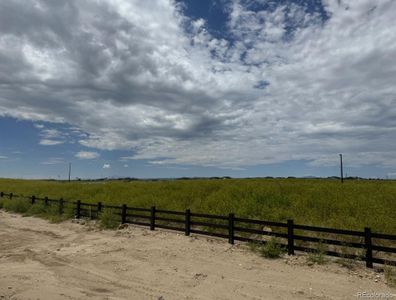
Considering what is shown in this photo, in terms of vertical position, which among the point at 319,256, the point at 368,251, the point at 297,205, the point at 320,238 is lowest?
the point at 319,256

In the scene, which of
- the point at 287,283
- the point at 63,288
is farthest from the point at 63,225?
the point at 287,283

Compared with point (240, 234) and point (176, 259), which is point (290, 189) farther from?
point (176, 259)

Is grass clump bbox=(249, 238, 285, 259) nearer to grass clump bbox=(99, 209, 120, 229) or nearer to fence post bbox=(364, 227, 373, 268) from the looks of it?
fence post bbox=(364, 227, 373, 268)

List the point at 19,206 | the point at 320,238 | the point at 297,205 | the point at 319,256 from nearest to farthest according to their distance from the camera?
the point at 319,256 → the point at 320,238 → the point at 297,205 → the point at 19,206

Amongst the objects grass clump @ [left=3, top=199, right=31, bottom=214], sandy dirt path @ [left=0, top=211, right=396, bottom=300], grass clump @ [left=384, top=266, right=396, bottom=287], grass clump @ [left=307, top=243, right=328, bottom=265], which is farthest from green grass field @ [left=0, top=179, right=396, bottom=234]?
grass clump @ [left=3, top=199, right=31, bottom=214]

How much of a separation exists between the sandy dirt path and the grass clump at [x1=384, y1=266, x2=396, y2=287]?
0.24 m

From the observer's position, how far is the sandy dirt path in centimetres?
812

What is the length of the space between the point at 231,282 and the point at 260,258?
9.53ft

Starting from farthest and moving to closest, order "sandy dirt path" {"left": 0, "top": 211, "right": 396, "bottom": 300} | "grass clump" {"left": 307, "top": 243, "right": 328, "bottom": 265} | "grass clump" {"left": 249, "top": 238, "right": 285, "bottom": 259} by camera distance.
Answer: "grass clump" {"left": 249, "top": 238, "right": 285, "bottom": 259}
"grass clump" {"left": 307, "top": 243, "right": 328, "bottom": 265}
"sandy dirt path" {"left": 0, "top": 211, "right": 396, "bottom": 300}

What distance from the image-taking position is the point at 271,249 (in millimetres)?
11711

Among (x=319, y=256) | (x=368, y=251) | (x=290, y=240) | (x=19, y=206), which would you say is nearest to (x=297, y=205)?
(x=290, y=240)

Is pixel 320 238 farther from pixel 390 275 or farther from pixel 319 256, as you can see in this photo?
pixel 390 275

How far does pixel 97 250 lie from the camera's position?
42.0 ft

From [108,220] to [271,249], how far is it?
10407mm
